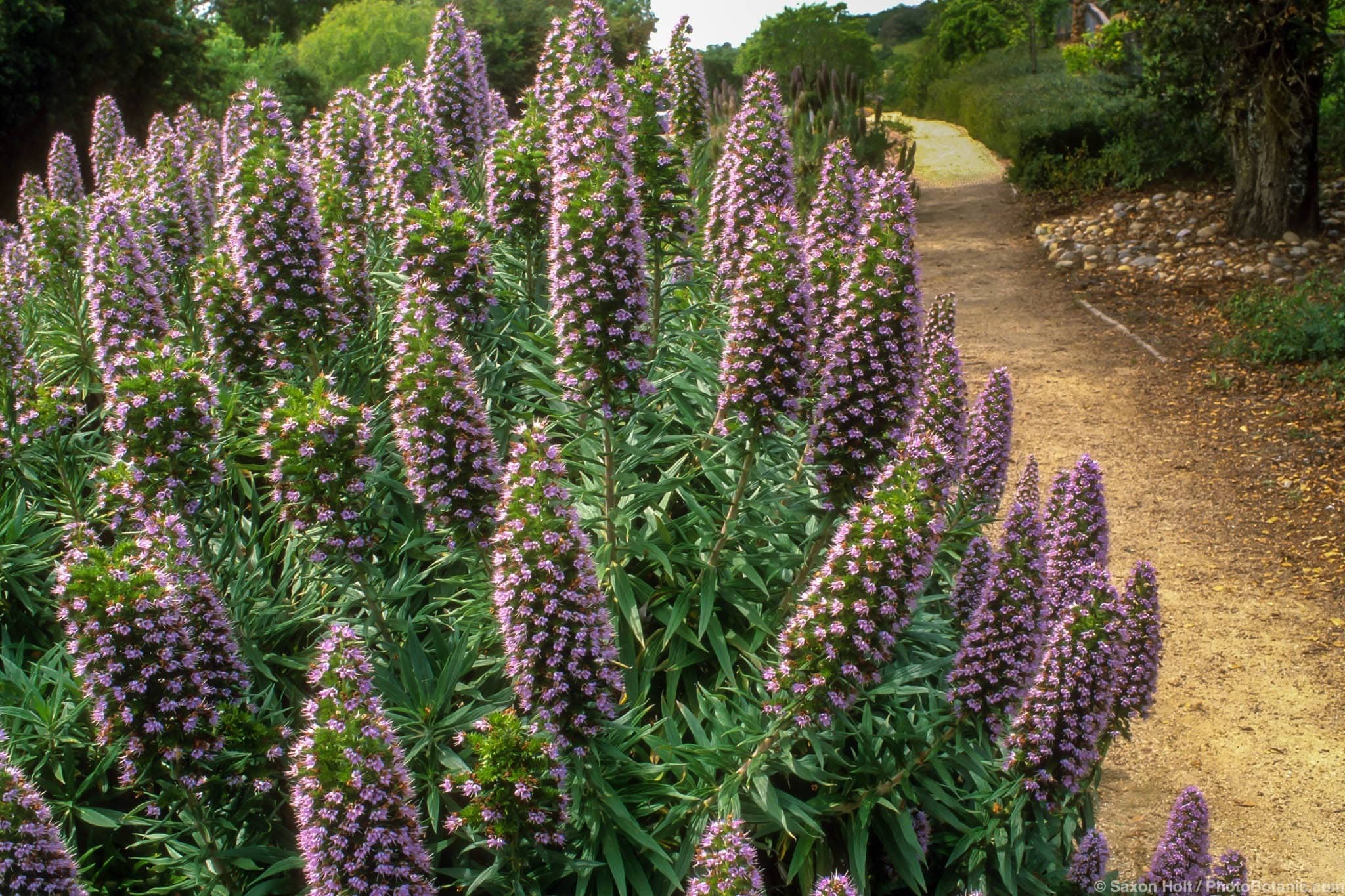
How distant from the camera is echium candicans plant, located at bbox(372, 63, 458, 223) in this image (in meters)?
6.93

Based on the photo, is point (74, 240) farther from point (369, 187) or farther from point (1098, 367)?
point (1098, 367)

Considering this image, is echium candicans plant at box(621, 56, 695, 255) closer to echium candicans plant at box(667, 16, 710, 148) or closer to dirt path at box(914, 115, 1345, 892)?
echium candicans plant at box(667, 16, 710, 148)

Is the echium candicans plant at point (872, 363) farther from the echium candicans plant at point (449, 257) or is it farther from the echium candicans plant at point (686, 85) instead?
the echium candicans plant at point (686, 85)

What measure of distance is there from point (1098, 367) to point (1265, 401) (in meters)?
2.72

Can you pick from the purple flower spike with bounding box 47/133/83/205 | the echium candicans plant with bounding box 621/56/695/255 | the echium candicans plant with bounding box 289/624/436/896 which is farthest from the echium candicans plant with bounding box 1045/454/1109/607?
the purple flower spike with bounding box 47/133/83/205

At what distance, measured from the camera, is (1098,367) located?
17.6m

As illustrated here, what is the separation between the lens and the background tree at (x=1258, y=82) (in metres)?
19.0

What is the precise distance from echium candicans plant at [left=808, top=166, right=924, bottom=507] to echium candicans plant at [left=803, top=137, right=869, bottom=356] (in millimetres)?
209

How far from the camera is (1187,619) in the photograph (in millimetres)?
10758

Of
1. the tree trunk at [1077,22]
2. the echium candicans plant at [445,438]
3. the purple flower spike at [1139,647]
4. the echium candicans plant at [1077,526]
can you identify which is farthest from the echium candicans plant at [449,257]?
the tree trunk at [1077,22]

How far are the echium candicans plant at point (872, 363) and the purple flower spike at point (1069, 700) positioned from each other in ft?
3.59

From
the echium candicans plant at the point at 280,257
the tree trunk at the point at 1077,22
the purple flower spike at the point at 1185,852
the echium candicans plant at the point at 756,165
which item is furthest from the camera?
the tree trunk at the point at 1077,22

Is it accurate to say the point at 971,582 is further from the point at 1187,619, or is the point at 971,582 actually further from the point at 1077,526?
the point at 1187,619

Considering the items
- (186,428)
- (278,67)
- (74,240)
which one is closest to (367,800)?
(186,428)
